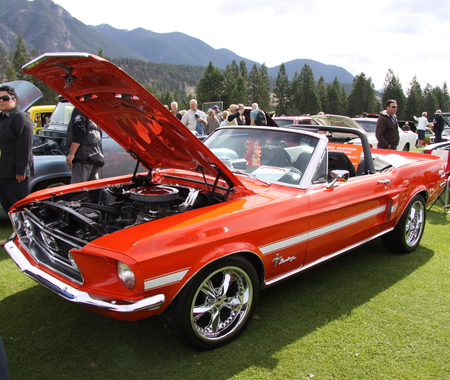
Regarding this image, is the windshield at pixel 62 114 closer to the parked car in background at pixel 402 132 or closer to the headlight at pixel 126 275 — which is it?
the headlight at pixel 126 275

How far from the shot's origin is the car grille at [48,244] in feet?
7.85

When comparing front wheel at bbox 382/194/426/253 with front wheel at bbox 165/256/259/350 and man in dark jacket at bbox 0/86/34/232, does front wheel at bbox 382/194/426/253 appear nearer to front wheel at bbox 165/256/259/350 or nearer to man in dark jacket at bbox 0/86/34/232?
front wheel at bbox 165/256/259/350

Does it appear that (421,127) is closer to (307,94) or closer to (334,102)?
(307,94)

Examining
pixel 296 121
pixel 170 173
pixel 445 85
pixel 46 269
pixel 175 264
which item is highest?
pixel 445 85

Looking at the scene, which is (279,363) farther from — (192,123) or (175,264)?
(192,123)

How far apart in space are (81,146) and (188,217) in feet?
9.48

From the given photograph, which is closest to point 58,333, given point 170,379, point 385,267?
point 170,379

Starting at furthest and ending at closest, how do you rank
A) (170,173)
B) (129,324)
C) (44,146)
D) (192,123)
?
1. (192,123)
2. (44,146)
3. (170,173)
4. (129,324)

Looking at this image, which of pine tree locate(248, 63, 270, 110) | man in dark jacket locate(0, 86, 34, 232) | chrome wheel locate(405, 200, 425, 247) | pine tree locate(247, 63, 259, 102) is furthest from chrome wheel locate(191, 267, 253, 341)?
pine tree locate(247, 63, 259, 102)

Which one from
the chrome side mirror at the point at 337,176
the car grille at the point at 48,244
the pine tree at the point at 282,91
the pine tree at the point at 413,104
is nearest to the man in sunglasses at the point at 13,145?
the car grille at the point at 48,244

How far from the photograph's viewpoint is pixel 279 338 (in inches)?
103

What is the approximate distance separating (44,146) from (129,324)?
170 inches

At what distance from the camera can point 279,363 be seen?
234 centimetres

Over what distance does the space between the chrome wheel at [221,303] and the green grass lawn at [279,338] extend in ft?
0.47
